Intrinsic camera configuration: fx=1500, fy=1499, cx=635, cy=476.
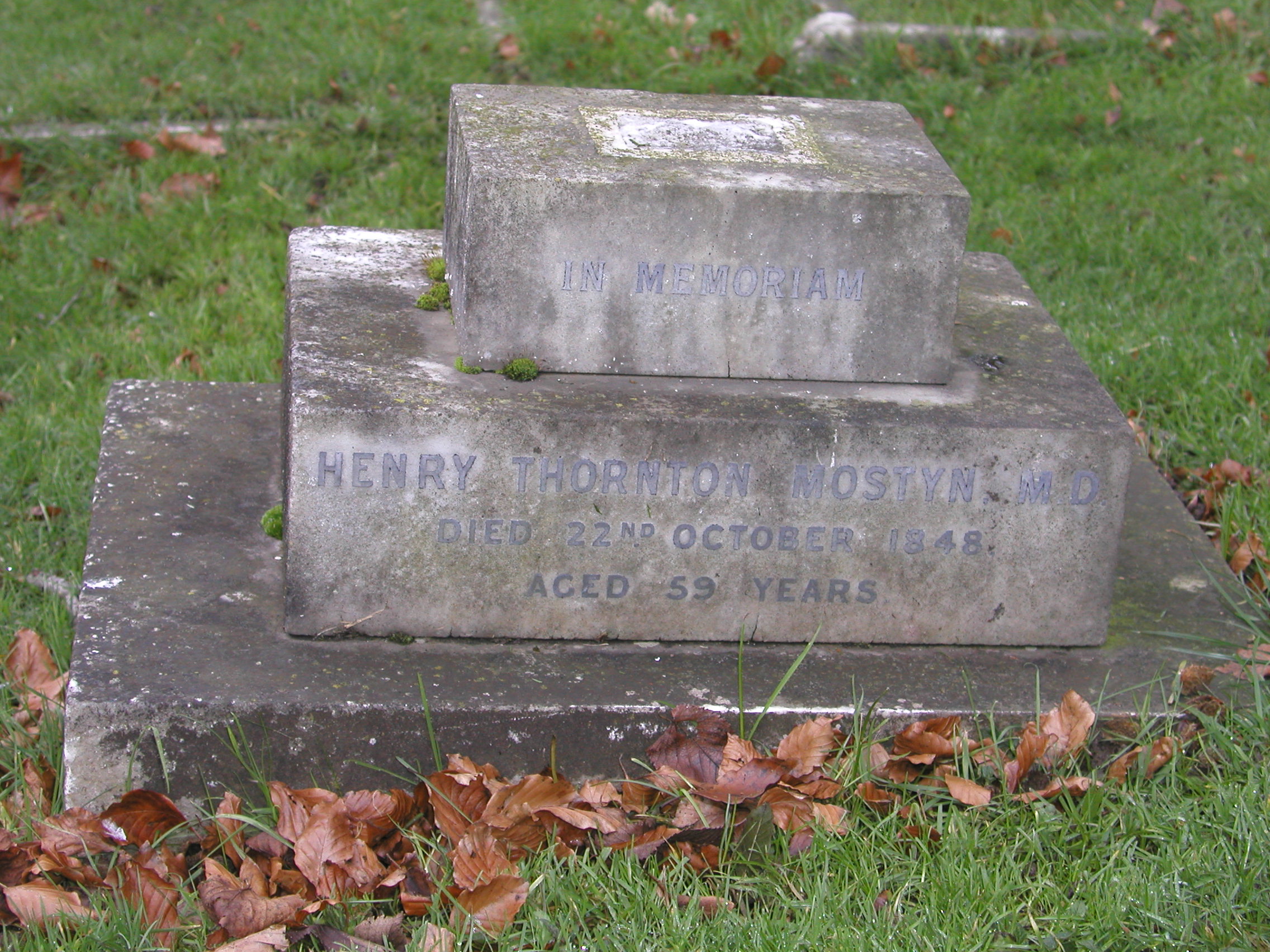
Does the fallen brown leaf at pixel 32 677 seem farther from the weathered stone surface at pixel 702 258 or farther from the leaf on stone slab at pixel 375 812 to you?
the weathered stone surface at pixel 702 258

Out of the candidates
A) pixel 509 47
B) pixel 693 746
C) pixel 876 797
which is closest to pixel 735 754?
pixel 693 746

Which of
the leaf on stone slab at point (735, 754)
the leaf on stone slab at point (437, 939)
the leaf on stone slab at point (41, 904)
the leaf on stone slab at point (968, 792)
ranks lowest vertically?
the leaf on stone slab at point (41, 904)

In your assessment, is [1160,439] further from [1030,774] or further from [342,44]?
[342,44]

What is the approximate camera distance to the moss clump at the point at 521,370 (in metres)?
2.92

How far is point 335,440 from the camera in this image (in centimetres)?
274

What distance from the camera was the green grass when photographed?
2549mm

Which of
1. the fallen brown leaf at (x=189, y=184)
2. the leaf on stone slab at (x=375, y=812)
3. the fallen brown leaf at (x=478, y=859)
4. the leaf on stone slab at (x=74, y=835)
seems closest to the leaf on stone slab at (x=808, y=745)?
the fallen brown leaf at (x=478, y=859)

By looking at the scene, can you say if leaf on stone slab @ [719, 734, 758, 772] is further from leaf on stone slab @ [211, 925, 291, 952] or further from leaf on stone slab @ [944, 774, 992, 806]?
leaf on stone slab @ [211, 925, 291, 952]

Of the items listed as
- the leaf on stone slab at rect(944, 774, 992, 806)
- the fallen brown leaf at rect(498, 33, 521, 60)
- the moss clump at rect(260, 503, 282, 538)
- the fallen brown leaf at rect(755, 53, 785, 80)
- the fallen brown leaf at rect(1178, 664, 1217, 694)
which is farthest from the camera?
the fallen brown leaf at rect(498, 33, 521, 60)

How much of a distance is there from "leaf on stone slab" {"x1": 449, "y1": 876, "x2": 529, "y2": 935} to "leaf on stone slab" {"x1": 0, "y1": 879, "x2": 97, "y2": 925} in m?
0.59

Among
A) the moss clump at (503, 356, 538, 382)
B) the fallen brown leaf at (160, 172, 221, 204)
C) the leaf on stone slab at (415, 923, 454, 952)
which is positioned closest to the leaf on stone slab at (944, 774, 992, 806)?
the leaf on stone slab at (415, 923, 454, 952)

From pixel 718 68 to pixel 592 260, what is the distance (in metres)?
3.19

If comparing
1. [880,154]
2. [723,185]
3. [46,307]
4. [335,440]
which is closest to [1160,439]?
[880,154]

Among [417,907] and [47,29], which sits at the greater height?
[47,29]
